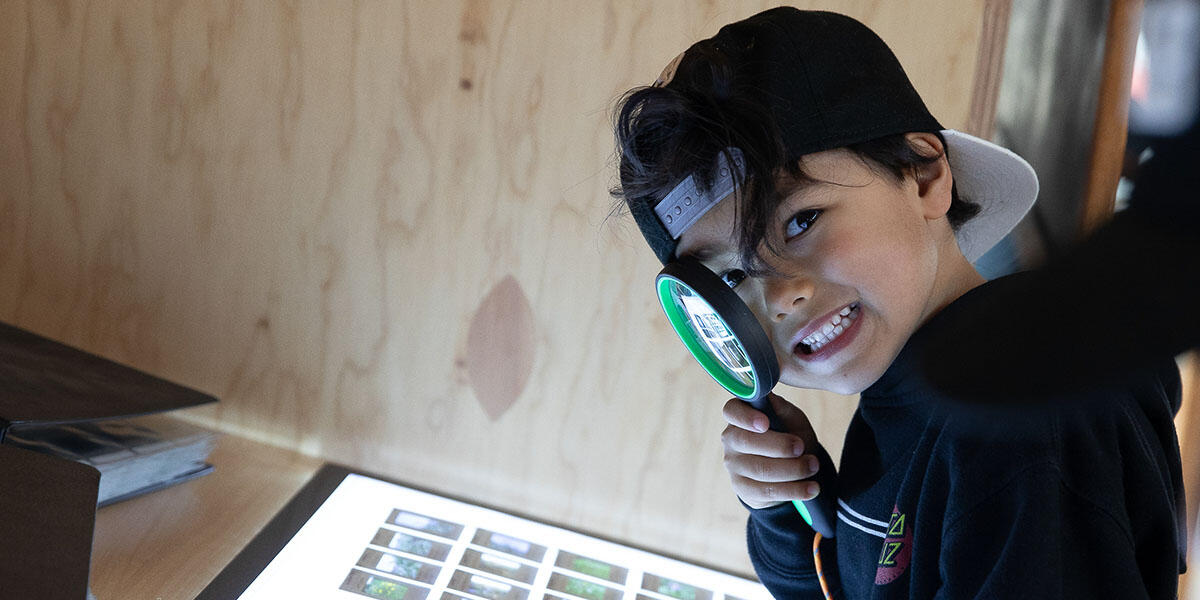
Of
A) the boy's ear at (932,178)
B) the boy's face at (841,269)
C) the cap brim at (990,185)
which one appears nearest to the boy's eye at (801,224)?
the boy's face at (841,269)

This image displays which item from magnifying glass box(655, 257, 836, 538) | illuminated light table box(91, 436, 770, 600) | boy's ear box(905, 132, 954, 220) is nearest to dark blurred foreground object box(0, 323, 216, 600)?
illuminated light table box(91, 436, 770, 600)

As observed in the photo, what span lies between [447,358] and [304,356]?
0.21 m

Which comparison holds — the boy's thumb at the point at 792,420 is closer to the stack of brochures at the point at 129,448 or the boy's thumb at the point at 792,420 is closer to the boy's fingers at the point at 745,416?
the boy's fingers at the point at 745,416

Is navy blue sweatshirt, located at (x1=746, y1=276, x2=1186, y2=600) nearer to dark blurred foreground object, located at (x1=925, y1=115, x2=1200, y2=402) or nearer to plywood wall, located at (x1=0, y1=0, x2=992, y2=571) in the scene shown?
dark blurred foreground object, located at (x1=925, y1=115, x2=1200, y2=402)

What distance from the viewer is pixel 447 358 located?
4.50 feet

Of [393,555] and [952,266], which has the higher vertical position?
[952,266]

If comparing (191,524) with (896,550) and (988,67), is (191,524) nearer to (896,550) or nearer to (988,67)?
(896,550)

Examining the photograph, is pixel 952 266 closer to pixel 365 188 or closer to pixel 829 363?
pixel 829 363

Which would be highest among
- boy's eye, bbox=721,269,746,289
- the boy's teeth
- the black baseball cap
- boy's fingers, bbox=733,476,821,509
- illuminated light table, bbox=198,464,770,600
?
the black baseball cap

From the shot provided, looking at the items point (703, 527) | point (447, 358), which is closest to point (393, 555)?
point (447, 358)

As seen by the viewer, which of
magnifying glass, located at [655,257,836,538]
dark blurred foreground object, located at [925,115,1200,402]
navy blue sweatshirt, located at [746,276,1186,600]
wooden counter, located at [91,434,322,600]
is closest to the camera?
dark blurred foreground object, located at [925,115,1200,402]

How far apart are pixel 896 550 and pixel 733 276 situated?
252 mm

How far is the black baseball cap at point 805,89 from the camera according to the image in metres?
0.76

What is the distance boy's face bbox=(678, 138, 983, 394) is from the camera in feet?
2.50
